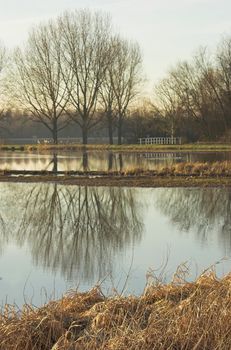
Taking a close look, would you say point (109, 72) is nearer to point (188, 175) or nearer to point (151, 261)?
point (188, 175)

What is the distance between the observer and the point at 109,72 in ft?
198

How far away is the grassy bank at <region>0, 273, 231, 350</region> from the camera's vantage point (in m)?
5.12

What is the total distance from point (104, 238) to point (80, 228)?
128 centimetres

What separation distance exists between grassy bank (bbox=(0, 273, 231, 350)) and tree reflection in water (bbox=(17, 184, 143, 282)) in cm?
175

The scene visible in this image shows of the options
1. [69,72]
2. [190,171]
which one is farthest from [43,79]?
[190,171]

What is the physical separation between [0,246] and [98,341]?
566cm

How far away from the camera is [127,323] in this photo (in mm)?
5699

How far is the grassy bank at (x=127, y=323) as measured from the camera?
16.8ft

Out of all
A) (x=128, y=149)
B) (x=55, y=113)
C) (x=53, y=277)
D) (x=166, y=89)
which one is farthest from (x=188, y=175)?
(x=166, y=89)

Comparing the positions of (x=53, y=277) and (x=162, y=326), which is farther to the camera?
(x=53, y=277)

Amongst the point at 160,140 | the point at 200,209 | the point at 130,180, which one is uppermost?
the point at 160,140

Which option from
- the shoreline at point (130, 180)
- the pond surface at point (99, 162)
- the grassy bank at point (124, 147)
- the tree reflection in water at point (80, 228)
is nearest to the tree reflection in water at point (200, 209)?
the tree reflection in water at point (80, 228)

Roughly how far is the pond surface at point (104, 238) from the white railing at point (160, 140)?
42957 millimetres

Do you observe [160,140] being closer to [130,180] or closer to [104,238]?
Result: [130,180]
